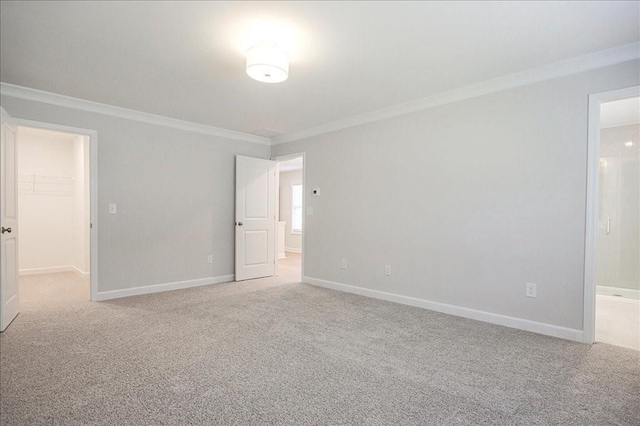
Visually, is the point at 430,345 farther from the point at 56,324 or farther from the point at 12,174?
the point at 12,174

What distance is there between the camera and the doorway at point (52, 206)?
566 centimetres

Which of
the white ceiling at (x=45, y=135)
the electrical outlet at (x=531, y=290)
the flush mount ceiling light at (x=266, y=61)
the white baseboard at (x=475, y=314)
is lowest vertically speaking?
the white baseboard at (x=475, y=314)

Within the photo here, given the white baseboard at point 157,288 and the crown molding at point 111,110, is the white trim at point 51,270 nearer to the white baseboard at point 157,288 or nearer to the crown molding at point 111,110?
the white baseboard at point 157,288

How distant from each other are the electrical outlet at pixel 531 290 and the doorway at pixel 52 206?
237 inches

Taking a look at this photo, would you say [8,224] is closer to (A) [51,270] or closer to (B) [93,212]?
(B) [93,212]

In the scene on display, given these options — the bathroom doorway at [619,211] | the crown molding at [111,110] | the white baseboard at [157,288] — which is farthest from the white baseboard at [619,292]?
the crown molding at [111,110]

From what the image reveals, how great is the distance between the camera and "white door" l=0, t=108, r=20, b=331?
121 inches

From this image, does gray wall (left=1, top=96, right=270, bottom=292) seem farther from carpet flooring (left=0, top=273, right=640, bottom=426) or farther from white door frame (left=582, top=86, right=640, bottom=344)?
white door frame (left=582, top=86, right=640, bottom=344)

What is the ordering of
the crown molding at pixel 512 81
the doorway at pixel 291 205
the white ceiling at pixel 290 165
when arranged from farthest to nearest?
the doorway at pixel 291 205 < the white ceiling at pixel 290 165 < the crown molding at pixel 512 81

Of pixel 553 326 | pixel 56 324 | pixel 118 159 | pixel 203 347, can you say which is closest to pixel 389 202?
pixel 553 326

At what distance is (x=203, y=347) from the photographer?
2689 millimetres

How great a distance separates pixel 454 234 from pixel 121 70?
→ 3589 mm

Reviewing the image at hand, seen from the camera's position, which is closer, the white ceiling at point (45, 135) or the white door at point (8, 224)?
the white door at point (8, 224)

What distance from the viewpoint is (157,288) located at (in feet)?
15.0
